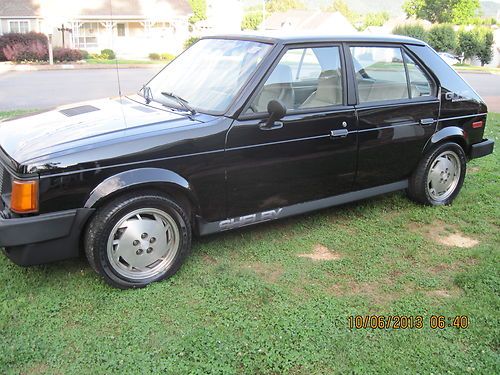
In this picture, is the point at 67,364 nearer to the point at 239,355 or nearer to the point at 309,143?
the point at 239,355

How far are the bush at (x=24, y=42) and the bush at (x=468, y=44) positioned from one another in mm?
33619

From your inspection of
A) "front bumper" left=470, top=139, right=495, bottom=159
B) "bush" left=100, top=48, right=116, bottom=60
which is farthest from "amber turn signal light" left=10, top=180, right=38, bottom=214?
"bush" left=100, top=48, right=116, bottom=60

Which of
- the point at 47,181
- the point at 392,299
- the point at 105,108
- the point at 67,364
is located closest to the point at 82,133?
the point at 47,181

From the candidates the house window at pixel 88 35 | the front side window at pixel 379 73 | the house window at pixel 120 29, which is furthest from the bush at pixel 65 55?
the front side window at pixel 379 73

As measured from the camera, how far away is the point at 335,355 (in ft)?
9.34

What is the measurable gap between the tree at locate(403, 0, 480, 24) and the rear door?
59.8 meters

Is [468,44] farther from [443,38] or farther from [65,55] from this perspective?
[65,55]

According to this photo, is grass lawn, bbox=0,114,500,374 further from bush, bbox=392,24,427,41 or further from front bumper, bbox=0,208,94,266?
bush, bbox=392,24,427,41

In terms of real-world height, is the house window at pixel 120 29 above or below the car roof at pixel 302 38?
above

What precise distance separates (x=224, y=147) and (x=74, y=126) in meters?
1.09

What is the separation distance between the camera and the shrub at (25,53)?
24.7 m

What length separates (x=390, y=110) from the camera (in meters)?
4.46

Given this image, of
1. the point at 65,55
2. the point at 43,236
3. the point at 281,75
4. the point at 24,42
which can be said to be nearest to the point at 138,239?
the point at 43,236

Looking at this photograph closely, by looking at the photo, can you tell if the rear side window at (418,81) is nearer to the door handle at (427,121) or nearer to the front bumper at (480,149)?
the door handle at (427,121)
